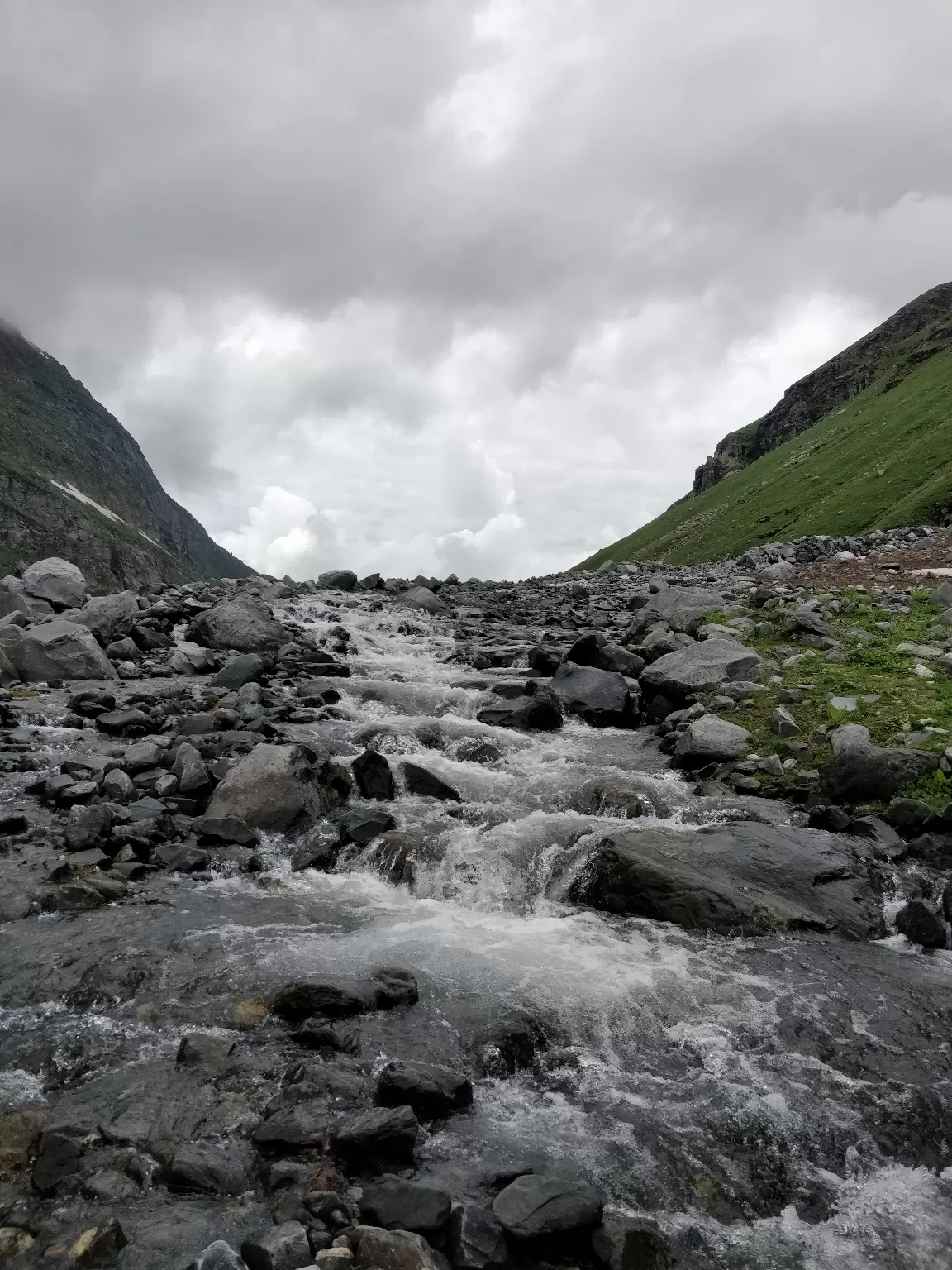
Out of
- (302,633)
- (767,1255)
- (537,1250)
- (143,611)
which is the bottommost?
(767,1255)

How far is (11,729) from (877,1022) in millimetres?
19250

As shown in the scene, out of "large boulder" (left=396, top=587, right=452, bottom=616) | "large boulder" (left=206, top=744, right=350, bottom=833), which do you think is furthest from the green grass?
"large boulder" (left=396, top=587, right=452, bottom=616)

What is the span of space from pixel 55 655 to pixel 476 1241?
919 inches

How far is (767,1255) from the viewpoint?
20.9 ft

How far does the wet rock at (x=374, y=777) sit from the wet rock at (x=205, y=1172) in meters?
9.80

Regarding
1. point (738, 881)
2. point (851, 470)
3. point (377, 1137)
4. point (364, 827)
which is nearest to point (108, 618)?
point (364, 827)

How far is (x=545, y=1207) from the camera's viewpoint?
630cm

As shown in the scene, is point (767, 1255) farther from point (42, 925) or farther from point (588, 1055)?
point (42, 925)

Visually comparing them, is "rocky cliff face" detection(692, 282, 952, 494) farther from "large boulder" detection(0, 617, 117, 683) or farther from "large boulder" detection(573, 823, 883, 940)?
"large boulder" detection(573, 823, 883, 940)

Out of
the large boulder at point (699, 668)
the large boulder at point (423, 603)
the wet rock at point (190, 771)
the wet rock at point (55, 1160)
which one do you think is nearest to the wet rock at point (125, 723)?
the wet rock at point (190, 771)

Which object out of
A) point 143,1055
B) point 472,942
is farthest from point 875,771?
point 143,1055

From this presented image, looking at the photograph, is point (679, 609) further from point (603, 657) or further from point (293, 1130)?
point (293, 1130)

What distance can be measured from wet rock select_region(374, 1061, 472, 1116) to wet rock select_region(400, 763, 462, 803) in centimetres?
882

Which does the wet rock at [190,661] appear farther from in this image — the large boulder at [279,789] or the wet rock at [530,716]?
the large boulder at [279,789]
